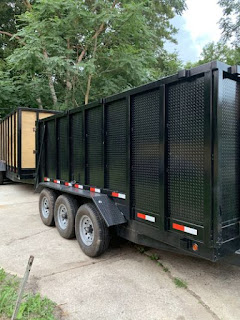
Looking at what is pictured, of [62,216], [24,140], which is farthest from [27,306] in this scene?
[24,140]

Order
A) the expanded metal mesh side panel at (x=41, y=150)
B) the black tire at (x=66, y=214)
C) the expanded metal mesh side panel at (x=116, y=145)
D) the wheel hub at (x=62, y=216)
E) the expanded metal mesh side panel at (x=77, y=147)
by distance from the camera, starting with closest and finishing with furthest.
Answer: the expanded metal mesh side panel at (x=116, y=145)
the black tire at (x=66, y=214)
the expanded metal mesh side panel at (x=77, y=147)
the wheel hub at (x=62, y=216)
the expanded metal mesh side panel at (x=41, y=150)

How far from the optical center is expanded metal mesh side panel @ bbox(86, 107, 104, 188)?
13.8 feet

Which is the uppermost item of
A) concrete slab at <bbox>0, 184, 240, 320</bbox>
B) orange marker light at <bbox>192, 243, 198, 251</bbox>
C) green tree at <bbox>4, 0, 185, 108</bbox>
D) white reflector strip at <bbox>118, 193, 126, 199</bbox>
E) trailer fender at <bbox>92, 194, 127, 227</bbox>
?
green tree at <bbox>4, 0, 185, 108</bbox>

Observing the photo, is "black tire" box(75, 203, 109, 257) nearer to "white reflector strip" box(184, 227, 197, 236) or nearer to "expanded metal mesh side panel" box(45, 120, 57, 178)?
"white reflector strip" box(184, 227, 197, 236)

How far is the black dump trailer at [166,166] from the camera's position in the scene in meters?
2.49

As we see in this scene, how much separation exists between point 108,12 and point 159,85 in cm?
712

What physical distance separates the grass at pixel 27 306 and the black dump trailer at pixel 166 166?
1.24m

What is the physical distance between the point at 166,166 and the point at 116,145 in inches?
44.2

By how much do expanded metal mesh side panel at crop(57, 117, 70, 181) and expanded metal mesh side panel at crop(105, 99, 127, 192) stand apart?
1386mm

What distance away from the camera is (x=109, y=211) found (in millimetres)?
3711

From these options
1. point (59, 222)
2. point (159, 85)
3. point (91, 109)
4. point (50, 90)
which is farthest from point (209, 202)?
point (50, 90)

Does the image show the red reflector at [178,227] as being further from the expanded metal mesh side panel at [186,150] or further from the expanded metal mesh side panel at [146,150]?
the expanded metal mesh side panel at [146,150]

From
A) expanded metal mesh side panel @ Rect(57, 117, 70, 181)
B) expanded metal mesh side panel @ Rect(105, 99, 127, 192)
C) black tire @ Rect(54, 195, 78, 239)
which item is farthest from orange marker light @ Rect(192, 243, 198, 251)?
expanded metal mesh side panel @ Rect(57, 117, 70, 181)

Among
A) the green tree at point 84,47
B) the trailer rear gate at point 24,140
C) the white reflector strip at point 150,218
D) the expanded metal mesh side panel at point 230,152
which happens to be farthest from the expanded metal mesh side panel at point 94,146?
the green tree at point 84,47
